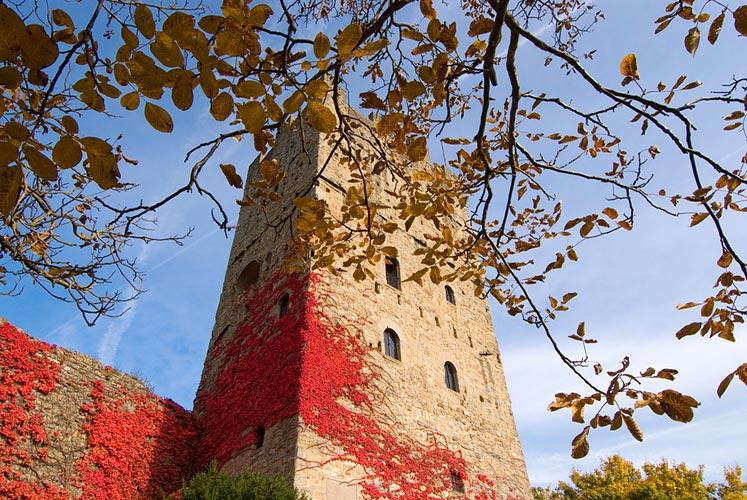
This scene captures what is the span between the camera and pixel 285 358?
902 centimetres

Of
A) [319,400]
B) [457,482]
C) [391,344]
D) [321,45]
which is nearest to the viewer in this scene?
[321,45]

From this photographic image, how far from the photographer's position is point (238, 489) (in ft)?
18.8

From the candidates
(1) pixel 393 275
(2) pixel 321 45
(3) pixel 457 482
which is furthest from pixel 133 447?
(2) pixel 321 45

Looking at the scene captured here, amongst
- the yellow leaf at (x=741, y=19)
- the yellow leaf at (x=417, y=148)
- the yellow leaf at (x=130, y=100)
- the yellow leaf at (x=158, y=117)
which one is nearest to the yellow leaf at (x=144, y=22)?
the yellow leaf at (x=130, y=100)

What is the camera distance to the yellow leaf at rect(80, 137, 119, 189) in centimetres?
165

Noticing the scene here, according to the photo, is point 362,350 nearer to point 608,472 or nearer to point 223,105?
point 223,105

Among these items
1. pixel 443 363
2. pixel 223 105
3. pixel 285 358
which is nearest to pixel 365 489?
pixel 285 358

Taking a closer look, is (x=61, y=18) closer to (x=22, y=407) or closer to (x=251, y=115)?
(x=251, y=115)

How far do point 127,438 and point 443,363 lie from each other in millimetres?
6717

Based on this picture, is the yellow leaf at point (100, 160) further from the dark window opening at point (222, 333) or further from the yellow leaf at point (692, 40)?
the dark window opening at point (222, 333)

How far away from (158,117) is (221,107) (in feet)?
0.99

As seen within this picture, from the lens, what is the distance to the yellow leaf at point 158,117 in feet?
5.59

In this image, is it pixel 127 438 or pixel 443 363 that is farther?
pixel 443 363

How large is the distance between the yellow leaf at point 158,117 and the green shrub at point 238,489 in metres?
5.18
